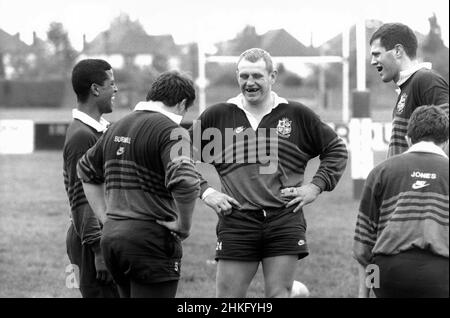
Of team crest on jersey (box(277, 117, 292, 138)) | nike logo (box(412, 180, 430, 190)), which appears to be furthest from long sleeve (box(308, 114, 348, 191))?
nike logo (box(412, 180, 430, 190))

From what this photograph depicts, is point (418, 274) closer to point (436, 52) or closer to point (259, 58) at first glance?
point (259, 58)

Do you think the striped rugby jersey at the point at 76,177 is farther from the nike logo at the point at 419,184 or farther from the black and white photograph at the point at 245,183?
the nike logo at the point at 419,184

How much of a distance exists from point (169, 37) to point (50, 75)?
474 cm

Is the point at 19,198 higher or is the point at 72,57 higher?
the point at 72,57

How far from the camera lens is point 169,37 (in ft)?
121

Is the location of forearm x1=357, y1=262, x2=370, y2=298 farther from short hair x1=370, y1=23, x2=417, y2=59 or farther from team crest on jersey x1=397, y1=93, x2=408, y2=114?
short hair x1=370, y1=23, x2=417, y2=59

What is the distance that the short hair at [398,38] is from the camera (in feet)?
19.3

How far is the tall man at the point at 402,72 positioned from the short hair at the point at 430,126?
26.5 inches

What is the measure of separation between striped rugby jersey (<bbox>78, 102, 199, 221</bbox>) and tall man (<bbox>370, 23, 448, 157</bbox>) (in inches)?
52.5

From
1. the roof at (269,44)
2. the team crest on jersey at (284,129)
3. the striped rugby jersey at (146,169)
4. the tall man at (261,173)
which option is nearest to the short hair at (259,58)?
the tall man at (261,173)

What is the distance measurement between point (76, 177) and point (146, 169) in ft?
2.52

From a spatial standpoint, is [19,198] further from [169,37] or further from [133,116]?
[169,37]

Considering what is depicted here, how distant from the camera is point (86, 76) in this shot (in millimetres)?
6148
